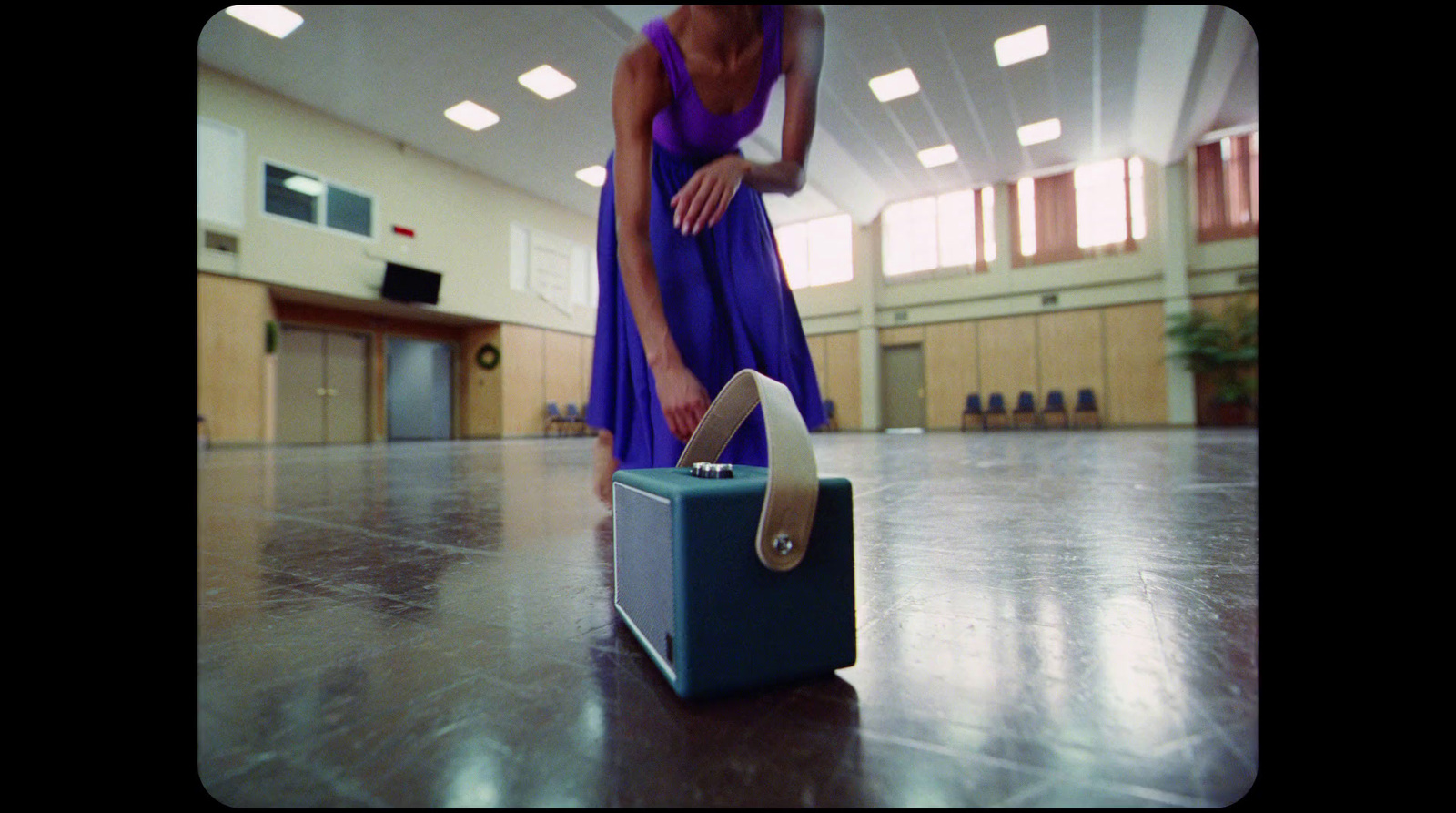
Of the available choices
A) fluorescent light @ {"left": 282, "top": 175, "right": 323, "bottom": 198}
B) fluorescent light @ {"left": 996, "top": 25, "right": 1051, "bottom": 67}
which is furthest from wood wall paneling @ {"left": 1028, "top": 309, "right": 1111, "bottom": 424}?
fluorescent light @ {"left": 282, "top": 175, "right": 323, "bottom": 198}

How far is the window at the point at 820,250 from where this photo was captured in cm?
1423

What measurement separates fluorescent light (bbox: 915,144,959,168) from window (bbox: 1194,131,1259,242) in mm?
4067

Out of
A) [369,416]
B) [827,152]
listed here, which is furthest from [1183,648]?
[369,416]

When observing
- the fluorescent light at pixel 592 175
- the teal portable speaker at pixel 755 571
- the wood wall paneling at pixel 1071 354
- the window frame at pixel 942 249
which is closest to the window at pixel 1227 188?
the wood wall paneling at pixel 1071 354

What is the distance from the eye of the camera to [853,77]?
336 inches

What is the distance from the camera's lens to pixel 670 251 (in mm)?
1350

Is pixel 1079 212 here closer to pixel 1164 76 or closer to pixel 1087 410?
pixel 1164 76

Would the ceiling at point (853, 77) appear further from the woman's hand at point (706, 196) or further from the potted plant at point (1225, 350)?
the woman's hand at point (706, 196)

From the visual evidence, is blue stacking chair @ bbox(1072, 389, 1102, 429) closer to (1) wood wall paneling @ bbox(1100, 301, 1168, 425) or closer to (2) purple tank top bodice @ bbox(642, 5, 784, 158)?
(1) wood wall paneling @ bbox(1100, 301, 1168, 425)

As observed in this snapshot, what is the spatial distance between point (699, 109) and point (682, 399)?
66cm

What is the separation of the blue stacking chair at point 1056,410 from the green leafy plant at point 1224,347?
196cm

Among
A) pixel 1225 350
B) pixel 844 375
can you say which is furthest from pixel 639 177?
pixel 844 375

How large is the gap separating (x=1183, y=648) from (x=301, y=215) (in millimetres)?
11388
